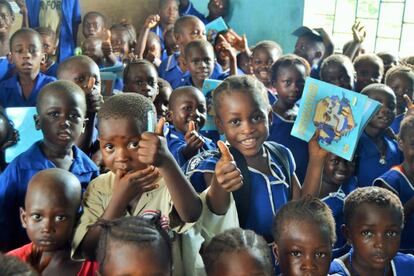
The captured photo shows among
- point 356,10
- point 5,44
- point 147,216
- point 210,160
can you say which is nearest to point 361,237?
point 210,160

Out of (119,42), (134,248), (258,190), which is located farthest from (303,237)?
(119,42)

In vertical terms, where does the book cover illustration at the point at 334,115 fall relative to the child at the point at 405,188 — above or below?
above

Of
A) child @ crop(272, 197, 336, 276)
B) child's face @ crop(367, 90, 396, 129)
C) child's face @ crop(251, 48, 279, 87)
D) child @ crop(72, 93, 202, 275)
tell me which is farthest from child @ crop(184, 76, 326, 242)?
child's face @ crop(251, 48, 279, 87)

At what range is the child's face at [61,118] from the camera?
2.12 meters

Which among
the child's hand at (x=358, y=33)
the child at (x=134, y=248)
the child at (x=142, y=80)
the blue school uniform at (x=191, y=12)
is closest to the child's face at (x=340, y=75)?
the child at (x=142, y=80)

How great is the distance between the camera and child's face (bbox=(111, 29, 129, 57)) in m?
4.91

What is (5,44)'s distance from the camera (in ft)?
12.8

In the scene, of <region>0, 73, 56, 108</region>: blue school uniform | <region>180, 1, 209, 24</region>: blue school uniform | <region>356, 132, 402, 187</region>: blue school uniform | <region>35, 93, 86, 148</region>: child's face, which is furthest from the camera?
<region>180, 1, 209, 24</region>: blue school uniform

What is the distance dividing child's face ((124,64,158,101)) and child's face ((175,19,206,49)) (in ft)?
4.57

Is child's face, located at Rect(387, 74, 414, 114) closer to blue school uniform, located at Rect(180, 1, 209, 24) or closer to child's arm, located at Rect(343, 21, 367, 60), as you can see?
child's arm, located at Rect(343, 21, 367, 60)

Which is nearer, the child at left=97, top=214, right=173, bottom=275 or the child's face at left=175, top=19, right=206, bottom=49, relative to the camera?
the child at left=97, top=214, right=173, bottom=275

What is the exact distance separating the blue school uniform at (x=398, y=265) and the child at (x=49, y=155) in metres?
0.97

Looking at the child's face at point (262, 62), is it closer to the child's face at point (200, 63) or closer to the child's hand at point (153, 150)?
the child's face at point (200, 63)

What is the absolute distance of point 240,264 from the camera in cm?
146
